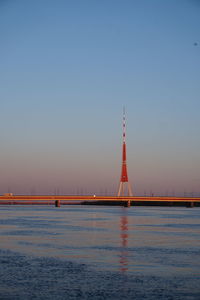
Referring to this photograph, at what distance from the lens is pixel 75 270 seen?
2114 centimetres

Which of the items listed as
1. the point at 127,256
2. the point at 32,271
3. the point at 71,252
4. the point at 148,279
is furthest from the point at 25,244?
the point at 148,279

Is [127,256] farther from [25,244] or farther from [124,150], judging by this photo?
[124,150]

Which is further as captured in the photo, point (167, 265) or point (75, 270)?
point (167, 265)

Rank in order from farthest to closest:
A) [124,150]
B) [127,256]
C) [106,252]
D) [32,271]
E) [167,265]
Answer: [124,150] < [106,252] < [127,256] < [167,265] < [32,271]

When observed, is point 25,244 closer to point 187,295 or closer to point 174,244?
point 174,244

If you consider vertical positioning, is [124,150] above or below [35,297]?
above

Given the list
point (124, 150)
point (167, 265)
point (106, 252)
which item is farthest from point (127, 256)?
point (124, 150)

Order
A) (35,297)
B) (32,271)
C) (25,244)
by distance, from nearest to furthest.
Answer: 1. (35,297)
2. (32,271)
3. (25,244)

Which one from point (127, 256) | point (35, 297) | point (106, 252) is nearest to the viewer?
point (35, 297)

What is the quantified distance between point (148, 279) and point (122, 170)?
129 metres

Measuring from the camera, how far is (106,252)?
27.9 m

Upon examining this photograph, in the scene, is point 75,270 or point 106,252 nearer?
point 75,270

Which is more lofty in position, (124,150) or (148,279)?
(124,150)

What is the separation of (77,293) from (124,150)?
431ft
